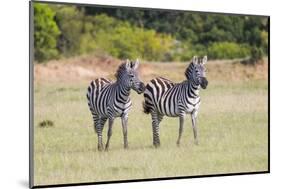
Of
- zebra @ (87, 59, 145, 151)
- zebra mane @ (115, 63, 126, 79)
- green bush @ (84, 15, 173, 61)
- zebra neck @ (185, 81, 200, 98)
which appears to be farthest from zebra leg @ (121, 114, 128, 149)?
zebra neck @ (185, 81, 200, 98)

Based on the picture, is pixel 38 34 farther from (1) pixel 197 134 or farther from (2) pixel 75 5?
(1) pixel 197 134

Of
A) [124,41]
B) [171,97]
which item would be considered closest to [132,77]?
[124,41]

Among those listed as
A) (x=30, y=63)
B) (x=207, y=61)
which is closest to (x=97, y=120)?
(x=30, y=63)

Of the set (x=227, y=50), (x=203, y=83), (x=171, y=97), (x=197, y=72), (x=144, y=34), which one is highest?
(x=144, y=34)

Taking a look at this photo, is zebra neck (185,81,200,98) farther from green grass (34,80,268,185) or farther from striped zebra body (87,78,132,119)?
striped zebra body (87,78,132,119)

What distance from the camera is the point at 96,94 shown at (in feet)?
21.8

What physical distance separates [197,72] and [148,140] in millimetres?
905

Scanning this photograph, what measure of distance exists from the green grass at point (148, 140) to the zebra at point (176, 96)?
6cm

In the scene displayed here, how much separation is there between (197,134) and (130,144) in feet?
2.54

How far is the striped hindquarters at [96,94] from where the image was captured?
663cm

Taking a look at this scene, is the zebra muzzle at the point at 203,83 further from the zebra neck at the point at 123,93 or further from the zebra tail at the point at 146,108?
the zebra neck at the point at 123,93

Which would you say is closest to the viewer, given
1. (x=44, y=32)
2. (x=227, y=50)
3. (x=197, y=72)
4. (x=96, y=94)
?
(x=44, y=32)

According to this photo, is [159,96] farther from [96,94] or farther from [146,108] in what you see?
[96,94]

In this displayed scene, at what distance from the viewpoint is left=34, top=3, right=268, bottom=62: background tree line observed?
6430 mm
